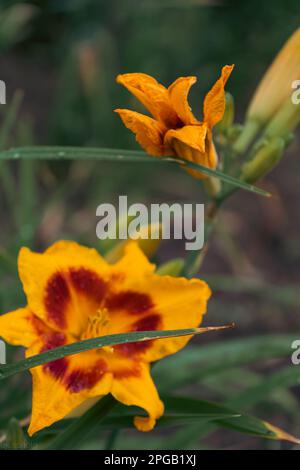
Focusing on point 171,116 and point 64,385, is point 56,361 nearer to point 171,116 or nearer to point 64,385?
point 64,385

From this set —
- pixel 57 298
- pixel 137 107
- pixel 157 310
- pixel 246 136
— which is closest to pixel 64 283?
pixel 57 298

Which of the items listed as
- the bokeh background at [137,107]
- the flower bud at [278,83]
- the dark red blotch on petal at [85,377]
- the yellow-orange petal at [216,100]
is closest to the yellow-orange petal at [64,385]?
the dark red blotch on petal at [85,377]

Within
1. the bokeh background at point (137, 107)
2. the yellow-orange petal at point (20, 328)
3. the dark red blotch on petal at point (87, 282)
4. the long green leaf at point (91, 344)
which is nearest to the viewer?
the long green leaf at point (91, 344)

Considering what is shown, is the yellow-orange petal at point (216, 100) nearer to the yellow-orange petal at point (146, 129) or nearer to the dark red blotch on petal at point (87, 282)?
the yellow-orange petal at point (146, 129)

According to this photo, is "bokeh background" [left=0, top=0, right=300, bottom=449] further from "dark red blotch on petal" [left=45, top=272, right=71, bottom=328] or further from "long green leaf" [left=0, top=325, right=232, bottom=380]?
"long green leaf" [left=0, top=325, right=232, bottom=380]

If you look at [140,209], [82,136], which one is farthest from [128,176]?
[140,209]

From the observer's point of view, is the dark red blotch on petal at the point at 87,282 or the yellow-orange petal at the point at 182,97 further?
the dark red blotch on petal at the point at 87,282

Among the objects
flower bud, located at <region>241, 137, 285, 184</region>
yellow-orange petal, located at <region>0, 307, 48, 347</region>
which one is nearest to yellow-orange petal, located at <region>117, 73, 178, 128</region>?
flower bud, located at <region>241, 137, 285, 184</region>
